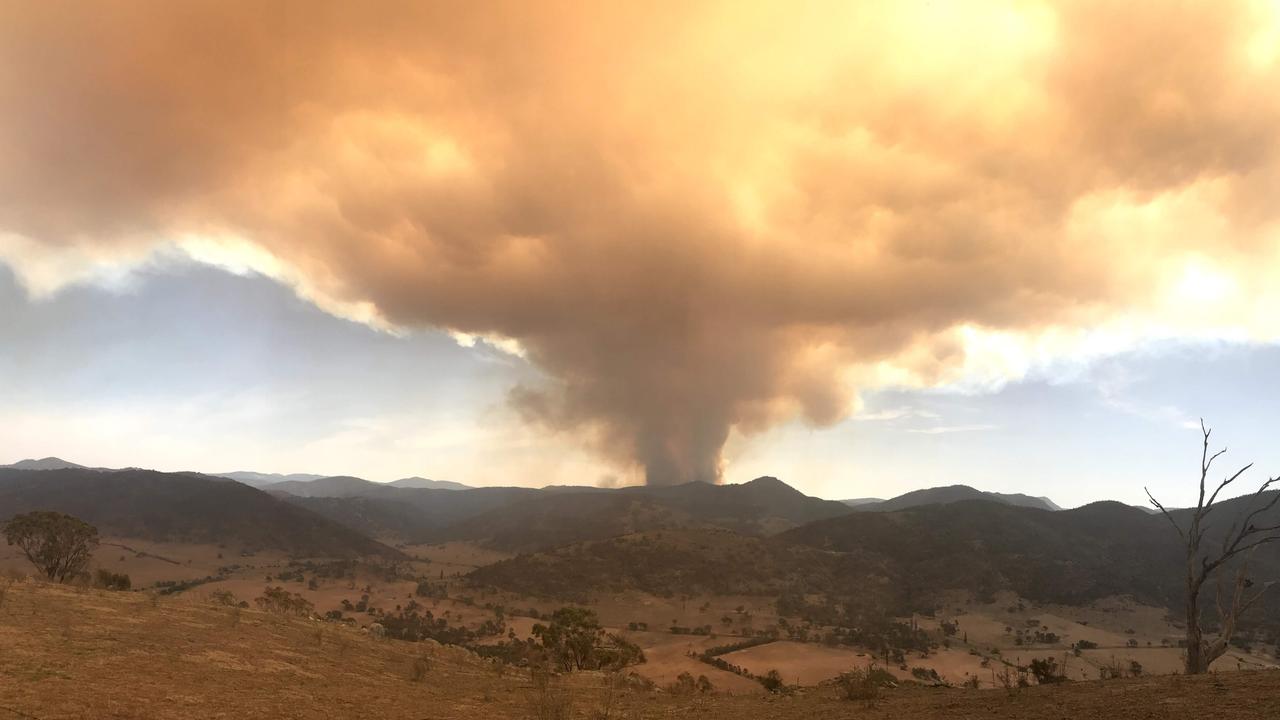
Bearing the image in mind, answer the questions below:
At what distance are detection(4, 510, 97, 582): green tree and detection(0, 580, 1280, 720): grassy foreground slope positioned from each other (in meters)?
29.6

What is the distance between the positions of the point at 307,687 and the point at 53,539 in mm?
48560

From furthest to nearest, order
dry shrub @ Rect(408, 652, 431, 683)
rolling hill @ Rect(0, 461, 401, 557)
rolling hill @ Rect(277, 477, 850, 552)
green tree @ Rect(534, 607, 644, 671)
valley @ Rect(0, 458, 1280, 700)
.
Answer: rolling hill @ Rect(277, 477, 850, 552) < rolling hill @ Rect(0, 461, 401, 557) < valley @ Rect(0, 458, 1280, 700) < green tree @ Rect(534, 607, 644, 671) < dry shrub @ Rect(408, 652, 431, 683)

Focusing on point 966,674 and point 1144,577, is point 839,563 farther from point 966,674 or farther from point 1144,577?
point 966,674

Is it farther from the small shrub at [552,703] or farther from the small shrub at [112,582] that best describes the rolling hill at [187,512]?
the small shrub at [552,703]

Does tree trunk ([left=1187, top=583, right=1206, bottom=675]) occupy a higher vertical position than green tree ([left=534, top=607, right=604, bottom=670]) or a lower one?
higher

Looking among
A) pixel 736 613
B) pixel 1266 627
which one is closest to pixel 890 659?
pixel 736 613

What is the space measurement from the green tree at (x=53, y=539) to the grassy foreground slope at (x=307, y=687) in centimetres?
2956

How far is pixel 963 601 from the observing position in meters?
76.6

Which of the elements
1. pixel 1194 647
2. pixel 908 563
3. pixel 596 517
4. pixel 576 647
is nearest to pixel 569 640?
pixel 576 647

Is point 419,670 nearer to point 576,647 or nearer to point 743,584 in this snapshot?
point 576,647

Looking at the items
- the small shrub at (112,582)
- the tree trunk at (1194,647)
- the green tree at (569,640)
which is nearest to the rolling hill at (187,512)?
the small shrub at (112,582)

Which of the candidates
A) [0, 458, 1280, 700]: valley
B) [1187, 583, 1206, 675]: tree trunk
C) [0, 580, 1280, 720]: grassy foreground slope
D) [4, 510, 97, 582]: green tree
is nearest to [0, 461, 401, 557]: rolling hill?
[0, 458, 1280, 700]: valley

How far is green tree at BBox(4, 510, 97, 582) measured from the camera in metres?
46.8

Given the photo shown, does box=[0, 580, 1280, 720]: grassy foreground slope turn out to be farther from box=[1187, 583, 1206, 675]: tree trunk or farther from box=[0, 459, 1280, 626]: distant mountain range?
box=[0, 459, 1280, 626]: distant mountain range
